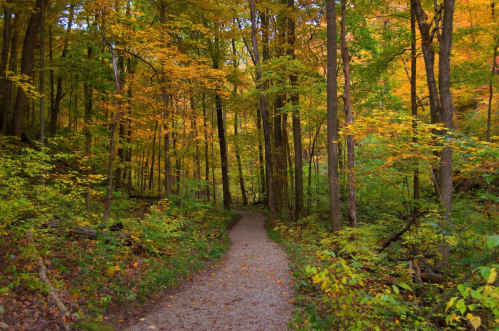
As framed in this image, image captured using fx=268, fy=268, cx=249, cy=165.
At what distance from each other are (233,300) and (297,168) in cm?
934

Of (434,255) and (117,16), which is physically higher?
(117,16)

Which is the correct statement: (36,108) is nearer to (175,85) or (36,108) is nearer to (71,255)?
(175,85)

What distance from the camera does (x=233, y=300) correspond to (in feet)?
18.7

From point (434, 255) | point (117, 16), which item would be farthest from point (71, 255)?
point (434, 255)

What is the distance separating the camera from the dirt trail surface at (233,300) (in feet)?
15.2

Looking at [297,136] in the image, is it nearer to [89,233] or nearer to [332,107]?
[332,107]

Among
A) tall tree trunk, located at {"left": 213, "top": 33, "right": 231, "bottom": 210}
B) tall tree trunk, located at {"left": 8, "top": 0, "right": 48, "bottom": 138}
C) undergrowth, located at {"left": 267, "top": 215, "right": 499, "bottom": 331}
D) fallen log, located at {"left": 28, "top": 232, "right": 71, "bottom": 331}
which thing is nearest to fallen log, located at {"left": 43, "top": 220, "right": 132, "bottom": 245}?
fallen log, located at {"left": 28, "top": 232, "right": 71, "bottom": 331}

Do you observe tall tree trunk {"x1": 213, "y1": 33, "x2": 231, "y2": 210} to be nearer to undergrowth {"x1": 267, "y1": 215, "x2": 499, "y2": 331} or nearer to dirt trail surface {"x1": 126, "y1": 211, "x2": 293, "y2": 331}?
dirt trail surface {"x1": 126, "y1": 211, "x2": 293, "y2": 331}

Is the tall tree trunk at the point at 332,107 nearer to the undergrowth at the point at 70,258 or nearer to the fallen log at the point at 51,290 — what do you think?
the undergrowth at the point at 70,258

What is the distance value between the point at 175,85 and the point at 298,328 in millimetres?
9400

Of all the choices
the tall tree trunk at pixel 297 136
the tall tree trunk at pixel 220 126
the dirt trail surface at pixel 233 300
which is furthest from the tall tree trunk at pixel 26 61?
the tall tree trunk at pixel 297 136

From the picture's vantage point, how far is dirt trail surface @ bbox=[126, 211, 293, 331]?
4.62 metres

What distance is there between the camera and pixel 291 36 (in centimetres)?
1362

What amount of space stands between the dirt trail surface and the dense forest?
470 mm
